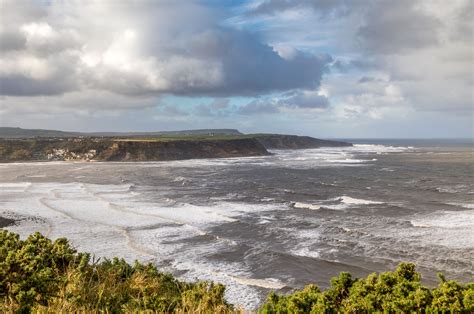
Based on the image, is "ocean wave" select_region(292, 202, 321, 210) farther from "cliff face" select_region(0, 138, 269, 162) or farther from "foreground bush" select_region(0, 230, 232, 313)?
"cliff face" select_region(0, 138, 269, 162)

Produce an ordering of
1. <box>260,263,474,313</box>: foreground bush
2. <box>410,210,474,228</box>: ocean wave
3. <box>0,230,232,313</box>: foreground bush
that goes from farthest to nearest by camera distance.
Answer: <box>410,210,474,228</box>: ocean wave → <box>0,230,232,313</box>: foreground bush → <box>260,263,474,313</box>: foreground bush

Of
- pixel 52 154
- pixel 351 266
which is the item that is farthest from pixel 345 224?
pixel 52 154

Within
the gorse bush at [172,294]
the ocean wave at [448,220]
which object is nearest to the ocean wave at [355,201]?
the ocean wave at [448,220]

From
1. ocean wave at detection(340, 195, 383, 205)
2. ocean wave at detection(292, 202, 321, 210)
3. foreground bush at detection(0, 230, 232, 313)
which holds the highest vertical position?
foreground bush at detection(0, 230, 232, 313)

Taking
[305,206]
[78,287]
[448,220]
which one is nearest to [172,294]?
[78,287]

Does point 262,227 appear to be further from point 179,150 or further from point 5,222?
point 179,150

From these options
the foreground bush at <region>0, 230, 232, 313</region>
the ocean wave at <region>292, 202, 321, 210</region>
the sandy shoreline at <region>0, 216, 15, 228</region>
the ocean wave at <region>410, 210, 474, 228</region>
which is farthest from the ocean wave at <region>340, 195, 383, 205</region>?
the foreground bush at <region>0, 230, 232, 313</region>

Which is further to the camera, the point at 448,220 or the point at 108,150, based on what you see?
the point at 108,150
